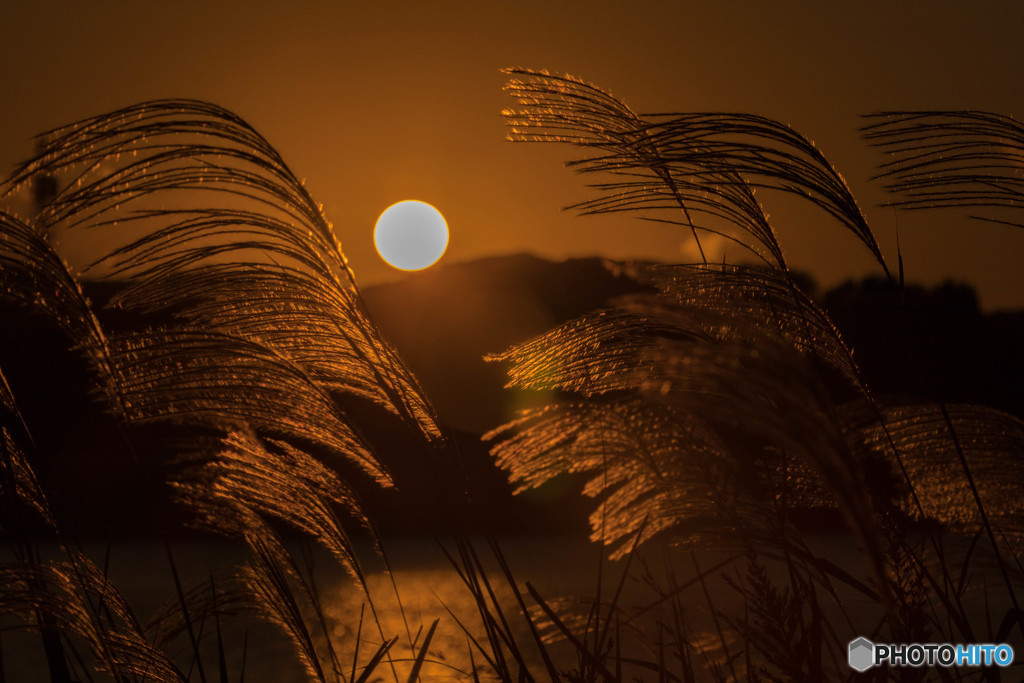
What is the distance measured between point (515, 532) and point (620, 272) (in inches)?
431

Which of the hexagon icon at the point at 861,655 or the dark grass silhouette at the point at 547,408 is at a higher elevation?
the dark grass silhouette at the point at 547,408

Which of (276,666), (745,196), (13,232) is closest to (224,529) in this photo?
(13,232)

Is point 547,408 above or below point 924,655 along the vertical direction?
above

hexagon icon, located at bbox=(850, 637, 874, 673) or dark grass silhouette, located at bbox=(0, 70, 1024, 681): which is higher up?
dark grass silhouette, located at bbox=(0, 70, 1024, 681)

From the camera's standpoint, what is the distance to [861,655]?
1353 millimetres

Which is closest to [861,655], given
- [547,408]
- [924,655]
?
[924,655]

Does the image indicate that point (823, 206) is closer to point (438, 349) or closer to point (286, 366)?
point (286, 366)

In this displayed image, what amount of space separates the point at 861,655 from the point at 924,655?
0.10 m

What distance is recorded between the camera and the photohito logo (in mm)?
1314

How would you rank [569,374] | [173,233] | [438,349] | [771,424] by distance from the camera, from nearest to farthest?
[771,424] → [173,233] → [569,374] → [438,349]

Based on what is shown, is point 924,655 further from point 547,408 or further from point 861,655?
point 547,408

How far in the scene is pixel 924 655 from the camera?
1.34 meters

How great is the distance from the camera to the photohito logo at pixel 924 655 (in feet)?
4.31

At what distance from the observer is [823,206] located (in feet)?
4.74
